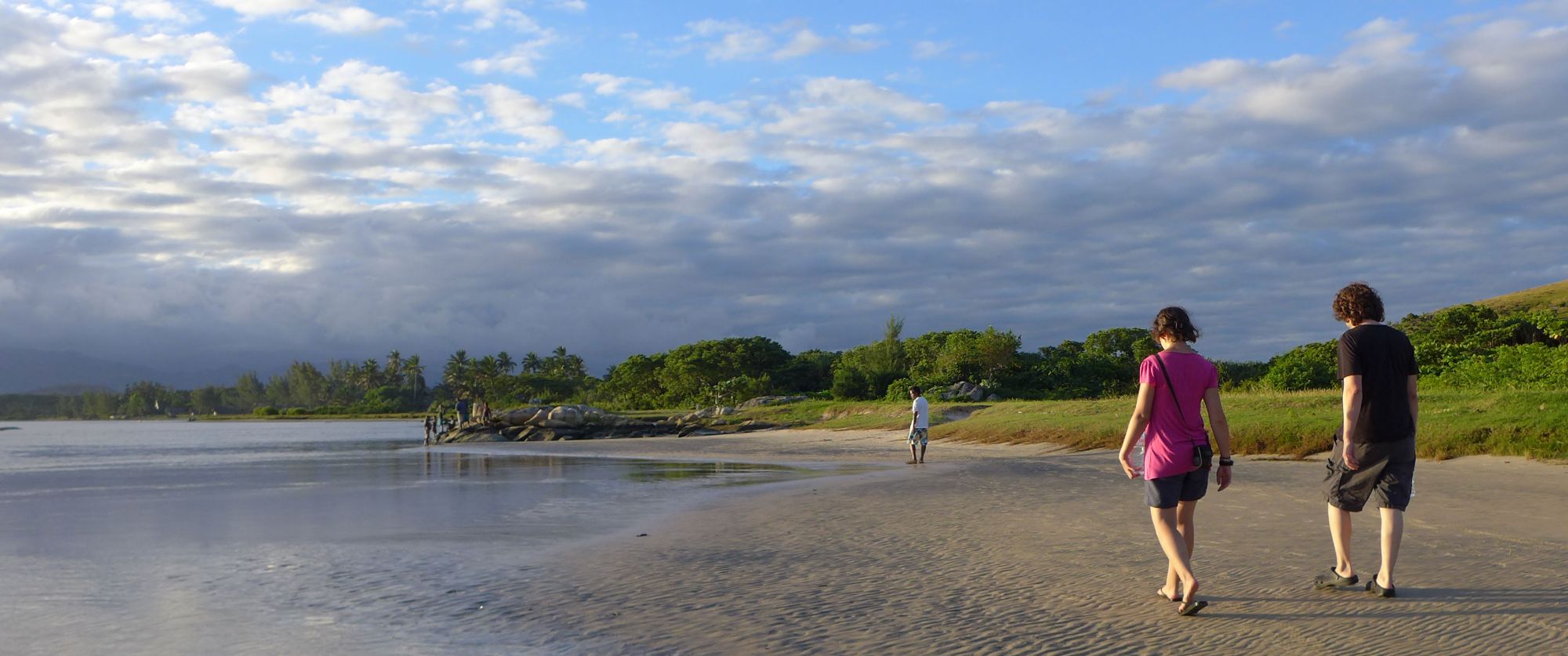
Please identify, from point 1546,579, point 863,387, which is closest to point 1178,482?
point 1546,579

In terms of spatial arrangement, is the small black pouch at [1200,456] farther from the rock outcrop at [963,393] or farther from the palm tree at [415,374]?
the palm tree at [415,374]

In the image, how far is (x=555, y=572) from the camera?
8602mm

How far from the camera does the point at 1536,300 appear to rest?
51406 millimetres

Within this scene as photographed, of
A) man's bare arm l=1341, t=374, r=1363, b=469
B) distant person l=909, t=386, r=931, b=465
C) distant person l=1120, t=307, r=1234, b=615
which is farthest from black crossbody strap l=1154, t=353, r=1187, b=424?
distant person l=909, t=386, r=931, b=465

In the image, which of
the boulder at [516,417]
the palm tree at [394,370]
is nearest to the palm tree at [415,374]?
the palm tree at [394,370]

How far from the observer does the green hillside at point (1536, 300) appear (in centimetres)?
4781

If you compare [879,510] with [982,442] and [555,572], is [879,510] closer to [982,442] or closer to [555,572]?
[555,572]

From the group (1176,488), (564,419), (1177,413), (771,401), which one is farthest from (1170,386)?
(771,401)

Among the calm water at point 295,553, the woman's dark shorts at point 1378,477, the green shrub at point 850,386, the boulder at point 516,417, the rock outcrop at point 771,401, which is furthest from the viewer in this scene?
the rock outcrop at point 771,401

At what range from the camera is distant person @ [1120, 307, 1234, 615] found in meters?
6.35

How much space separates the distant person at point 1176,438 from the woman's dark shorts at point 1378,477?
923 millimetres

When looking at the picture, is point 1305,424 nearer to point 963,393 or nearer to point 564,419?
point 963,393

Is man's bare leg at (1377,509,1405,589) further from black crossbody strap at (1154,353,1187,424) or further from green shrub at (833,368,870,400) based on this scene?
green shrub at (833,368,870,400)

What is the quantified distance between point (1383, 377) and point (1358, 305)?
0.52 m
